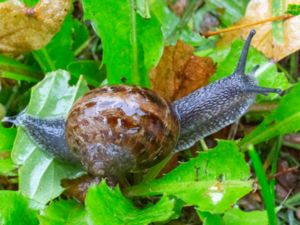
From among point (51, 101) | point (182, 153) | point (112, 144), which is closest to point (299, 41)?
point (182, 153)

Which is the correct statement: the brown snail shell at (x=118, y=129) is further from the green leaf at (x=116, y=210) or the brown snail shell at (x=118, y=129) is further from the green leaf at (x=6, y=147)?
the green leaf at (x=6, y=147)

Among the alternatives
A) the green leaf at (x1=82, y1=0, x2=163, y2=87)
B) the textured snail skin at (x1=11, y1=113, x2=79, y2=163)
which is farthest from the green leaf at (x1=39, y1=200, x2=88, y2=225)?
the green leaf at (x1=82, y1=0, x2=163, y2=87)

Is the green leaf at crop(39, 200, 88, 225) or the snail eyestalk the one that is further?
the snail eyestalk

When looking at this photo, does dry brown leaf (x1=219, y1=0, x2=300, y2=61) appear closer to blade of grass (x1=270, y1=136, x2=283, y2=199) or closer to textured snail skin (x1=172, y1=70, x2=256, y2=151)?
textured snail skin (x1=172, y1=70, x2=256, y2=151)

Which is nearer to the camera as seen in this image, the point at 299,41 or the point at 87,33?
the point at 299,41

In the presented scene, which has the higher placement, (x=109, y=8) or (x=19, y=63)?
(x=109, y=8)

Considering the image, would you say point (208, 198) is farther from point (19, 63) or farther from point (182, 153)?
point (19, 63)
